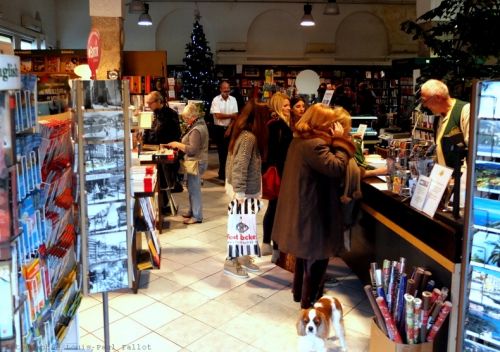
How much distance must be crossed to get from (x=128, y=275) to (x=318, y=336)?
3.81 feet

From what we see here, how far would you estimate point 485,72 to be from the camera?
4.90m

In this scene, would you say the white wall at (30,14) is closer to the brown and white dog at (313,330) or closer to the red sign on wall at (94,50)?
the red sign on wall at (94,50)

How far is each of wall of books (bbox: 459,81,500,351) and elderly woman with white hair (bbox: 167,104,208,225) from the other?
3787 mm

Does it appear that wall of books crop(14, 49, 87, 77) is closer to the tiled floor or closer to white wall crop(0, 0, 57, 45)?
white wall crop(0, 0, 57, 45)

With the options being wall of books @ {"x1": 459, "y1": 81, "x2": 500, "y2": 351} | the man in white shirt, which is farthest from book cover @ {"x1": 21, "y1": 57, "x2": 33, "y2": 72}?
wall of books @ {"x1": 459, "y1": 81, "x2": 500, "y2": 351}

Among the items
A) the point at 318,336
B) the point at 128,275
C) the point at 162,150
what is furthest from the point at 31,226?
the point at 162,150

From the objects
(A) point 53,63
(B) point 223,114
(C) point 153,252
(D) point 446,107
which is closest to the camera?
(C) point 153,252

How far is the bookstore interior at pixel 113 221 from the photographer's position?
6.15ft

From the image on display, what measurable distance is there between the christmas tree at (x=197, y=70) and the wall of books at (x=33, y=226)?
31.9 feet

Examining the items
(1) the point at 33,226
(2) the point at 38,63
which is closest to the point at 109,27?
(2) the point at 38,63

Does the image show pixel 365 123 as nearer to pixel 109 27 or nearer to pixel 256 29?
pixel 109 27

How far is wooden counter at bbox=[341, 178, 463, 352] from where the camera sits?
2.50m

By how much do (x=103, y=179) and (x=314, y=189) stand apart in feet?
4.62

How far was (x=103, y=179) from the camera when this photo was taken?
8.51 feet
